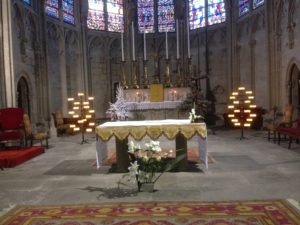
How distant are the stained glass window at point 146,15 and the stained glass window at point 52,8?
4987 millimetres

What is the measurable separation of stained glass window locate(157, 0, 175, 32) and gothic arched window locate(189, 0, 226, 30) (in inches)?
42.5

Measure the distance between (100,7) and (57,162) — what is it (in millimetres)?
12102

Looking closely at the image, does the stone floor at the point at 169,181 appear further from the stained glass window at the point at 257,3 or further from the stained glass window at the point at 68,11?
the stained glass window at the point at 68,11

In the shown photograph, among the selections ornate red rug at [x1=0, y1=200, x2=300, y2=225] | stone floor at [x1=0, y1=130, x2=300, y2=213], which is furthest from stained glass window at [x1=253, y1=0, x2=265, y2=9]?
ornate red rug at [x1=0, y1=200, x2=300, y2=225]

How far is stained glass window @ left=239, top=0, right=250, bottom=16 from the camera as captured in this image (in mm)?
14542

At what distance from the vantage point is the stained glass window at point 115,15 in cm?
1784

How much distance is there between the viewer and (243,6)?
589 inches

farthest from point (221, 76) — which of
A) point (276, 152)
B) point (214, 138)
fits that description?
point (276, 152)

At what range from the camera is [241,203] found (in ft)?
13.7

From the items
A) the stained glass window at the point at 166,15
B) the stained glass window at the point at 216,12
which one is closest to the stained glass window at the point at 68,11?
the stained glass window at the point at 166,15

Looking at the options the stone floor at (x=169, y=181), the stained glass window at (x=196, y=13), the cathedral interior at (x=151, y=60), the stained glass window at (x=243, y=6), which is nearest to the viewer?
the stone floor at (x=169, y=181)

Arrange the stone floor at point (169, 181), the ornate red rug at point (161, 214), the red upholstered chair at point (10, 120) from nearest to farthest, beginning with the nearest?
the ornate red rug at point (161, 214)
the stone floor at point (169, 181)
the red upholstered chair at point (10, 120)

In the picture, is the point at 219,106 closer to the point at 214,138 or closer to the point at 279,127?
the point at 214,138

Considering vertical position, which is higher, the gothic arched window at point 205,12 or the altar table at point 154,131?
the gothic arched window at point 205,12
